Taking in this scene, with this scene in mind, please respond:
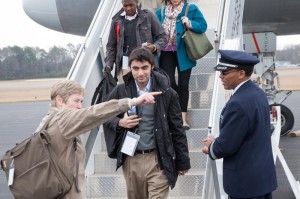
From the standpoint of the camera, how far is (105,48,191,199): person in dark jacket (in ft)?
12.6

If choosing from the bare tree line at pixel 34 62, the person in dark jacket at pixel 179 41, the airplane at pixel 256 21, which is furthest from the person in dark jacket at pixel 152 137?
the bare tree line at pixel 34 62

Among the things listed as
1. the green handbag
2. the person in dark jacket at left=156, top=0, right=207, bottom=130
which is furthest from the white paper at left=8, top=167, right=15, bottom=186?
the green handbag

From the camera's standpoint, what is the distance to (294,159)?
31.0 ft

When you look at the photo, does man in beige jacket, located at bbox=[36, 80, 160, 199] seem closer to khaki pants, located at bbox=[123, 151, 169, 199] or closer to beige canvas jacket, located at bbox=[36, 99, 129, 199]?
beige canvas jacket, located at bbox=[36, 99, 129, 199]

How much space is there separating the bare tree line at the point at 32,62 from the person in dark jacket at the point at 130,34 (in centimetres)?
6239

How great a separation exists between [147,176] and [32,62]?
7049cm

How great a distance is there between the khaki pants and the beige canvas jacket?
2.67 ft

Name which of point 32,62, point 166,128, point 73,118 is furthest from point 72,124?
point 32,62

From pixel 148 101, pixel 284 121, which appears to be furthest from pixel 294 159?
pixel 148 101

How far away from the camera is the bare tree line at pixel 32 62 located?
69.8 m

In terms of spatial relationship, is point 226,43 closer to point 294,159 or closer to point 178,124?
point 178,124

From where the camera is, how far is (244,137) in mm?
3457

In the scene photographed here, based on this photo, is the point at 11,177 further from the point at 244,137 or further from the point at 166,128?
the point at 244,137

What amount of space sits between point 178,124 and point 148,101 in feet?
2.76
